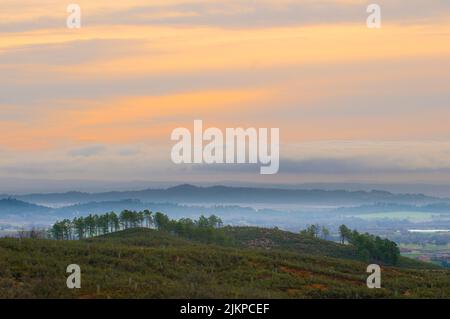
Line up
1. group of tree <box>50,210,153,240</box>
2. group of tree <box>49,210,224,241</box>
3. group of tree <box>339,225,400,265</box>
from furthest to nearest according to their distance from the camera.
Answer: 1. group of tree <box>50,210,153,240</box>
2. group of tree <box>49,210,224,241</box>
3. group of tree <box>339,225,400,265</box>

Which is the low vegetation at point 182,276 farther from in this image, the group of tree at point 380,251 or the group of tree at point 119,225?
the group of tree at point 119,225

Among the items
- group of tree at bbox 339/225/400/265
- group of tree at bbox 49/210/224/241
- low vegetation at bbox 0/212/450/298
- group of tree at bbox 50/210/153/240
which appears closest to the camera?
low vegetation at bbox 0/212/450/298

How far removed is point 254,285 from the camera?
2173 inches

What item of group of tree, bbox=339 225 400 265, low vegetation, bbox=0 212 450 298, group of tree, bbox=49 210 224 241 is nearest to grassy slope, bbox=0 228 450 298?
low vegetation, bbox=0 212 450 298

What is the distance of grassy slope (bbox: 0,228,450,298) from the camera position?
152ft

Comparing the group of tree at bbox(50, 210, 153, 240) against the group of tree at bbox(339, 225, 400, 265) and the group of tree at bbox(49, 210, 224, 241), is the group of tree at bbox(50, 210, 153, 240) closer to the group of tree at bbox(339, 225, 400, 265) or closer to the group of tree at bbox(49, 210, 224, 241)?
the group of tree at bbox(49, 210, 224, 241)

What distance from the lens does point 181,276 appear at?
186 ft

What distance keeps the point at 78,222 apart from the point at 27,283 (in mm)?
115581

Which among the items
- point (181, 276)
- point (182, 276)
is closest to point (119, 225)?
point (181, 276)

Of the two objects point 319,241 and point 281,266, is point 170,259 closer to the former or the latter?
point 281,266

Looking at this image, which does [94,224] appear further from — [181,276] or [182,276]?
[182,276]
